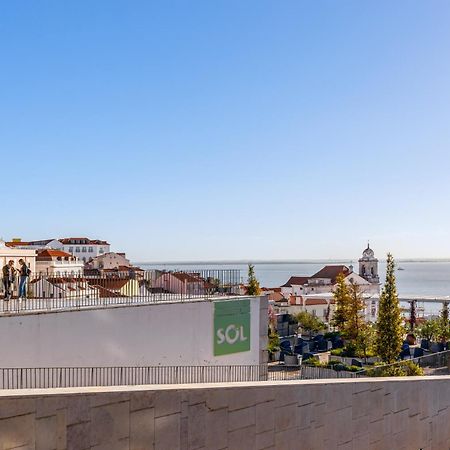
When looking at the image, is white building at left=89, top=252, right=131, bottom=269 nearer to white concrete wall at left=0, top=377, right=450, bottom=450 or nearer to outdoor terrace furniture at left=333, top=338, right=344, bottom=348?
outdoor terrace furniture at left=333, top=338, right=344, bottom=348

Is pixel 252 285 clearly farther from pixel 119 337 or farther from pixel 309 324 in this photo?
pixel 119 337

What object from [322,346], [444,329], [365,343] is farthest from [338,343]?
[444,329]

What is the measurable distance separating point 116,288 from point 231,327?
11.9 ft

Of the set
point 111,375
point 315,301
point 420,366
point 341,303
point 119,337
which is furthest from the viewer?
point 315,301

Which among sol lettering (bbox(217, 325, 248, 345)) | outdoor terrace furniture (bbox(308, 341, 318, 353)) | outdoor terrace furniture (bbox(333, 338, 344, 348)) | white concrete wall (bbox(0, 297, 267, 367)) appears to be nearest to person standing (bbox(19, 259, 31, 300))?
white concrete wall (bbox(0, 297, 267, 367))

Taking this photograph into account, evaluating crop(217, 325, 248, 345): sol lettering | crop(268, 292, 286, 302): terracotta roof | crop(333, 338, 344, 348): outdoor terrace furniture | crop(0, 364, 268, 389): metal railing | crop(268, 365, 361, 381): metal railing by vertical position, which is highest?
crop(217, 325, 248, 345): sol lettering

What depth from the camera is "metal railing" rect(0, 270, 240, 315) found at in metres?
14.6

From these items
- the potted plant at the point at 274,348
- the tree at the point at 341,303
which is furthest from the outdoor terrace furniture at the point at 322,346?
the tree at the point at 341,303

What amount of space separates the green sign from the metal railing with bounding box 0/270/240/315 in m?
0.78

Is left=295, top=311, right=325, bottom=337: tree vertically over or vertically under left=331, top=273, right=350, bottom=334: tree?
under

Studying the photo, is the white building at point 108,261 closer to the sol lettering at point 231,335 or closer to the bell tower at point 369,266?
the bell tower at point 369,266

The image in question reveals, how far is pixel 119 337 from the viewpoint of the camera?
1452 cm

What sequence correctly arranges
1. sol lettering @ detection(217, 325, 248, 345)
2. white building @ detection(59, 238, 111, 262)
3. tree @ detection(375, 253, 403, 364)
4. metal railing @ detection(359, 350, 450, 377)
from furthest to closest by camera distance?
white building @ detection(59, 238, 111, 262) → tree @ detection(375, 253, 403, 364) → sol lettering @ detection(217, 325, 248, 345) → metal railing @ detection(359, 350, 450, 377)

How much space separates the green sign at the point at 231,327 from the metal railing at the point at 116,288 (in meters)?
0.78
